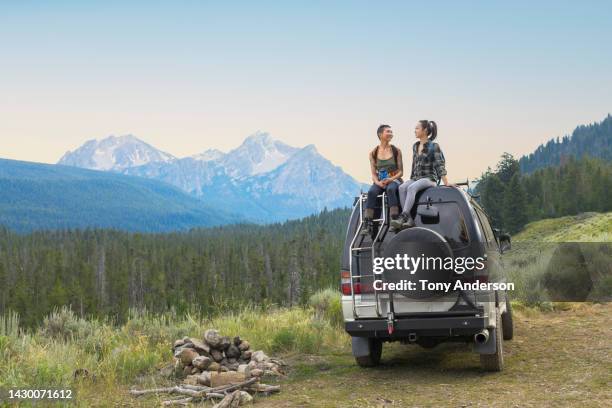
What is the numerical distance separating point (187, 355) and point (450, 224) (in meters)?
3.97

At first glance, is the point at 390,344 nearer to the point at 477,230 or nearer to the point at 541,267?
the point at 477,230

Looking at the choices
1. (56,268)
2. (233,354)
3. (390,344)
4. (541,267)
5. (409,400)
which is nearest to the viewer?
(409,400)

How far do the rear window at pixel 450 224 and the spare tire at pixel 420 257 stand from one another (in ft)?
0.66

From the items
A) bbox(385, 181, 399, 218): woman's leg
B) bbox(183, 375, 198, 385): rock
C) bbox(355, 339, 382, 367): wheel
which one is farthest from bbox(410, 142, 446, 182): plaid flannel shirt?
bbox(183, 375, 198, 385): rock

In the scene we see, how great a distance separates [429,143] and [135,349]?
542cm

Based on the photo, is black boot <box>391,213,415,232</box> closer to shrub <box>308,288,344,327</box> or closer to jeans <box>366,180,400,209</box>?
jeans <box>366,180,400,209</box>

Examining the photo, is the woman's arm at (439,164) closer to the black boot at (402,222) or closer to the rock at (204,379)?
the black boot at (402,222)

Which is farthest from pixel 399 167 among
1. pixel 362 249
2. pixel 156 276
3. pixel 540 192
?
pixel 540 192

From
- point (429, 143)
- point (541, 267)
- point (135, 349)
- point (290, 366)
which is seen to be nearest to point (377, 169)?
point (429, 143)

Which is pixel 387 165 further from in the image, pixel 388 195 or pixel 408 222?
pixel 408 222

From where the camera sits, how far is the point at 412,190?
7.89m

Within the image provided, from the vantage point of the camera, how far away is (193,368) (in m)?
8.34

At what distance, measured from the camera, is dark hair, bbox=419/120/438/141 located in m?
9.05

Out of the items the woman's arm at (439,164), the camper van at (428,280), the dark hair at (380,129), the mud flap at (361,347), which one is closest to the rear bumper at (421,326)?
the camper van at (428,280)
